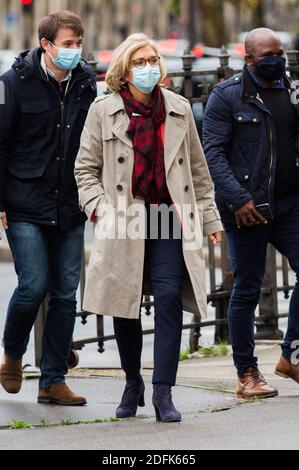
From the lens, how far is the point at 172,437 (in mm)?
7195

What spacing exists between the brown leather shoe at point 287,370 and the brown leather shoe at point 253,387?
0.20 metres

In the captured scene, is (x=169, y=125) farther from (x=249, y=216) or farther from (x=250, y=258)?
(x=250, y=258)

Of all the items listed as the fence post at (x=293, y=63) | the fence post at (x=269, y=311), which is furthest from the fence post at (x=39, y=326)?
the fence post at (x=293, y=63)

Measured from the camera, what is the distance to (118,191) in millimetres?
7766

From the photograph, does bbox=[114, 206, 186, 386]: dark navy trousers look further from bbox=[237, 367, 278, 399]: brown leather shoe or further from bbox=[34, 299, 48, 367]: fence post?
bbox=[34, 299, 48, 367]: fence post

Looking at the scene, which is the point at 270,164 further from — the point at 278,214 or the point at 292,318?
the point at 292,318

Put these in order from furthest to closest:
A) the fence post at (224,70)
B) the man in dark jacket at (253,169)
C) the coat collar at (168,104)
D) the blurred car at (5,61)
A: 1. the blurred car at (5,61)
2. the fence post at (224,70)
3. the man in dark jacket at (253,169)
4. the coat collar at (168,104)

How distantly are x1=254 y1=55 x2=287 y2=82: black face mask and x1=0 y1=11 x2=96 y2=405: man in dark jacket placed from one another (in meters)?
0.89

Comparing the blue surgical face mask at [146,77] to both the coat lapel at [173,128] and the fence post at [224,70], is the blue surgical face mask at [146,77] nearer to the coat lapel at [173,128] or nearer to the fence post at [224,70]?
the coat lapel at [173,128]

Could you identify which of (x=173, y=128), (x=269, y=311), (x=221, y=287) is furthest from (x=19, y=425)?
(x=269, y=311)

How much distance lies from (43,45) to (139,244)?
1258mm

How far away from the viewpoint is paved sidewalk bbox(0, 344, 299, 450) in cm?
706

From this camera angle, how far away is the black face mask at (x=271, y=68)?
8.35 meters

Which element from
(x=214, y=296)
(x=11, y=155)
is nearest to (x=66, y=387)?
(x=11, y=155)
